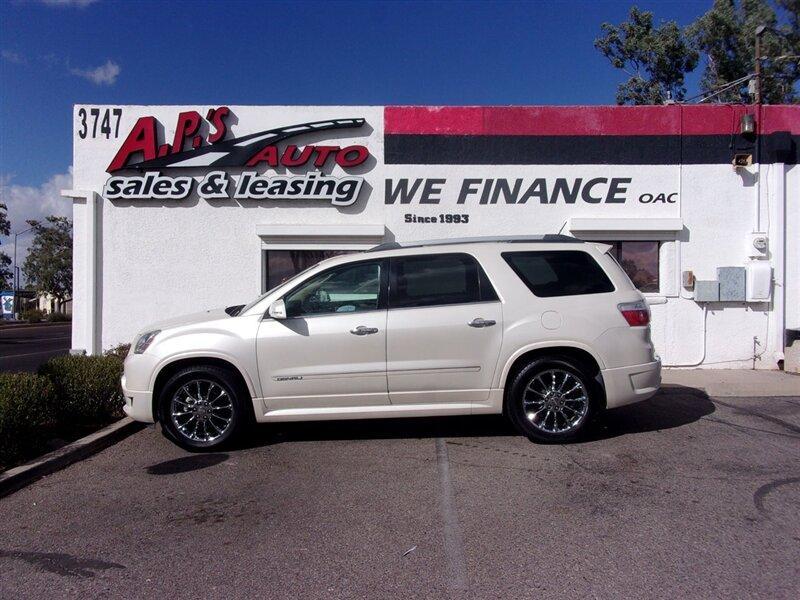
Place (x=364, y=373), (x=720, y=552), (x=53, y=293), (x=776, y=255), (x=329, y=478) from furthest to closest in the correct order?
(x=53, y=293) → (x=776, y=255) → (x=364, y=373) → (x=329, y=478) → (x=720, y=552)

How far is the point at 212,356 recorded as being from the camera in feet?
20.5

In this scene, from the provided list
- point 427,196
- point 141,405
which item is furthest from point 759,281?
point 141,405

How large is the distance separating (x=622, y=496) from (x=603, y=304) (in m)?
1.99

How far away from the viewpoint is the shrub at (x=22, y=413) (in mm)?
5879

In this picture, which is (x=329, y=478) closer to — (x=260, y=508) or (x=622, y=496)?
(x=260, y=508)

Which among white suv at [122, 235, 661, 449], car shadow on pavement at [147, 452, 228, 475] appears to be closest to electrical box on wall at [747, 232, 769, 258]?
white suv at [122, 235, 661, 449]

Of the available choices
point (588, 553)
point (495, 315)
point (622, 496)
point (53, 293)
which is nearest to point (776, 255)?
point (495, 315)

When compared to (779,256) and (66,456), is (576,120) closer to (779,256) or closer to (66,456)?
(779,256)

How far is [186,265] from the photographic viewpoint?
36.1 feet

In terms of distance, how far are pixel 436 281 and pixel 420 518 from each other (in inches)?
97.5

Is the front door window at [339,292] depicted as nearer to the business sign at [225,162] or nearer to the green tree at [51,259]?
the business sign at [225,162]

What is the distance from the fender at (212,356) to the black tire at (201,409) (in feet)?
0.35

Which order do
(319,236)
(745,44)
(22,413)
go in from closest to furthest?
(22,413)
(319,236)
(745,44)

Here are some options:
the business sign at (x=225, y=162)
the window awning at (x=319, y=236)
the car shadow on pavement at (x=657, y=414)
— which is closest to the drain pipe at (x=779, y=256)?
the car shadow on pavement at (x=657, y=414)
